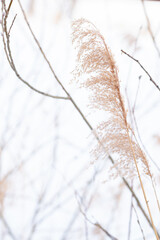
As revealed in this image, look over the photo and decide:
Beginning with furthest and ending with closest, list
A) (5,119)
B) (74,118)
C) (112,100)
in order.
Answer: (74,118)
(5,119)
(112,100)

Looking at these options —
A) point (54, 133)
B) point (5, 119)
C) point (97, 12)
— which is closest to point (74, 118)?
point (54, 133)

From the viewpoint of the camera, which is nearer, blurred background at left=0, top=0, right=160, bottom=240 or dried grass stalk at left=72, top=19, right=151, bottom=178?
dried grass stalk at left=72, top=19, right=151, bottom=178

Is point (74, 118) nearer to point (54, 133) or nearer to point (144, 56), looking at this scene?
point (54, 133)

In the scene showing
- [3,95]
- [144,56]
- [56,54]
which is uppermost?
[56,54]

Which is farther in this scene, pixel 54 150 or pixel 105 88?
pixel 54 150

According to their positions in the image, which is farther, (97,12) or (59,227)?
(97,12)

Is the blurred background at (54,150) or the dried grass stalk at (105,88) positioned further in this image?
the blurred background at (54,150)

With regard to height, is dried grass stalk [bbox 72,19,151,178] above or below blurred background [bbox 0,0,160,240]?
below

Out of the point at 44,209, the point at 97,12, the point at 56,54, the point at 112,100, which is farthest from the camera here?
the point at 97,12

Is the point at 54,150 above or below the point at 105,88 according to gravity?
above

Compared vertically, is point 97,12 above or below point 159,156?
above

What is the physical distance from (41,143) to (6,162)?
302 millimetres

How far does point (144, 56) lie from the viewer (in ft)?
7.79

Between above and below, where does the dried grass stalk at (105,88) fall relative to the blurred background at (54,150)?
below
